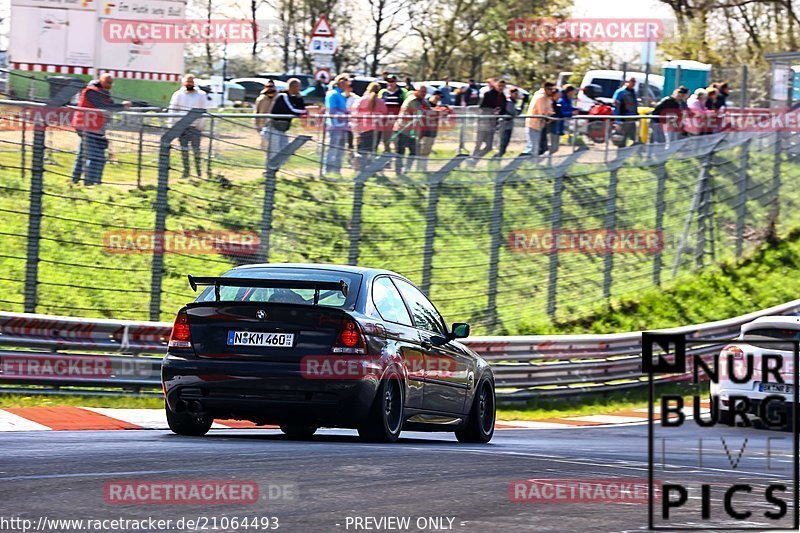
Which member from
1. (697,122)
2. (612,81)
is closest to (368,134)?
(697,122)

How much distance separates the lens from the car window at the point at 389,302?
11219 millimetres

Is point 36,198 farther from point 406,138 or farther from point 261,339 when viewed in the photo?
point 406,138

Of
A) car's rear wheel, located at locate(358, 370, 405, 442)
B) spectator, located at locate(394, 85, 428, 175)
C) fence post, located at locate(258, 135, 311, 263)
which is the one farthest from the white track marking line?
spectator, located at locate(394, 85, 428, 175)

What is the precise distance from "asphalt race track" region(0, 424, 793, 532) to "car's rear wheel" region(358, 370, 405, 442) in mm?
202

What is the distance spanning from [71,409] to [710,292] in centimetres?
1482

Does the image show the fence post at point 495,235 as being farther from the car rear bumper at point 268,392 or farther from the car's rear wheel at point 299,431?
the car rear bumper at point 268,392

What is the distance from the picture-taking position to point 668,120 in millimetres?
26094

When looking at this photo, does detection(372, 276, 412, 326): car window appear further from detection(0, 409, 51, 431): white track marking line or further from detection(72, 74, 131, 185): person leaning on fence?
detection(72, 74, 131, 185): person leaning on fence

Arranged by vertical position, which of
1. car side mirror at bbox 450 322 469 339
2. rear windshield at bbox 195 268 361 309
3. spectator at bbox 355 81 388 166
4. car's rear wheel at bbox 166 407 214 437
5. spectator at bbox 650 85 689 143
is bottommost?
car's rear wheel at bbox 166 407 214 437

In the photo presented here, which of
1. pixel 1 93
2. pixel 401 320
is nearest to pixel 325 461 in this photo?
pixel 401 320

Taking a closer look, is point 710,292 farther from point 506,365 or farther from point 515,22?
point 515,22

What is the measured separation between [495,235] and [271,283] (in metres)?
10.2

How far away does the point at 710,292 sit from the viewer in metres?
25.8

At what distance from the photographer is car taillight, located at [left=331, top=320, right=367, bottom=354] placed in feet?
34.3
